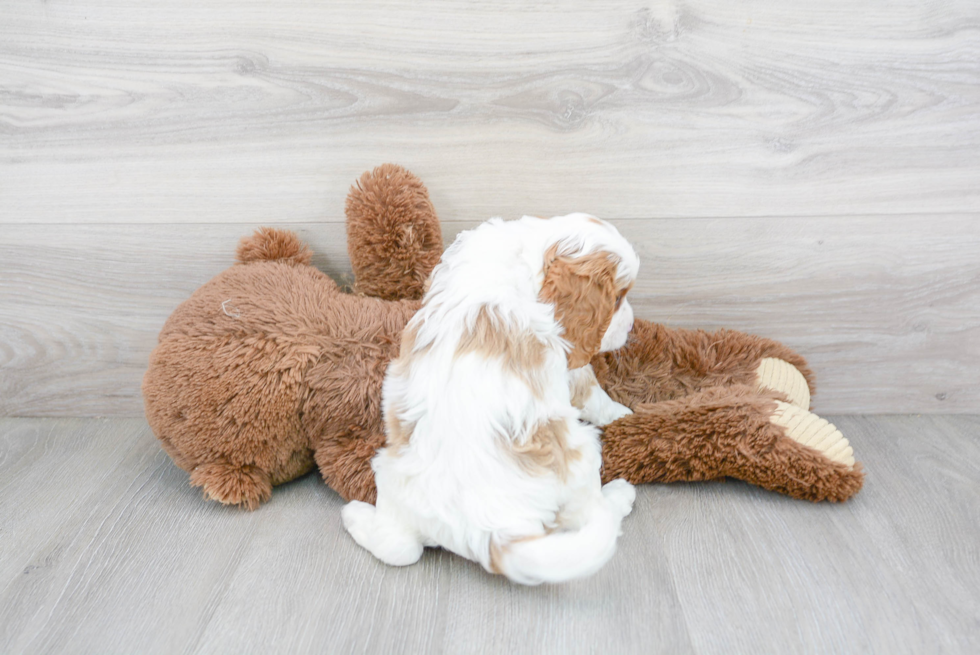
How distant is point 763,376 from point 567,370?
53 cm

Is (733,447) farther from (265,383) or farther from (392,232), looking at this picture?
(265,383)

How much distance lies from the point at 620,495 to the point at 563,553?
341mm

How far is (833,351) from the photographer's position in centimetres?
155

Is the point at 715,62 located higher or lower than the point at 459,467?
higher

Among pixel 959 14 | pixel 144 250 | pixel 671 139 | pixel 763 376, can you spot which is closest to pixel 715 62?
pixel 671 139

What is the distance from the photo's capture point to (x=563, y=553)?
→ 0.95 meters

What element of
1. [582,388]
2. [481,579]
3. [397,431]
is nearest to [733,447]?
[582,388]

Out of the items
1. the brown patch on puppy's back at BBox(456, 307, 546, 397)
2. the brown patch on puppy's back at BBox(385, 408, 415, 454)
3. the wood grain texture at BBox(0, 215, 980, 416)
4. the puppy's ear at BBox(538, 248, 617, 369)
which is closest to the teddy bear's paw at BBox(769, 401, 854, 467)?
the wood grain texture at BBox(0, 215, 980, 416)

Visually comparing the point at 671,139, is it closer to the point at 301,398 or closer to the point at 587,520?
the point at 587,520

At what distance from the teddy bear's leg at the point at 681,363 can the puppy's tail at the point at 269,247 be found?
0.70m

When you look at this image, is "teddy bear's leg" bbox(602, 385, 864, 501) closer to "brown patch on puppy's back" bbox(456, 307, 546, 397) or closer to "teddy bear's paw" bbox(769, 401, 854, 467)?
"teddy bear's paw" bbox(769, 401, 854, 467)

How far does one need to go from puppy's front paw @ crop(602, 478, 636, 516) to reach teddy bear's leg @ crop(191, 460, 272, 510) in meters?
0.67

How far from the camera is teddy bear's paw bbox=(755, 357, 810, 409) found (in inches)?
55.3

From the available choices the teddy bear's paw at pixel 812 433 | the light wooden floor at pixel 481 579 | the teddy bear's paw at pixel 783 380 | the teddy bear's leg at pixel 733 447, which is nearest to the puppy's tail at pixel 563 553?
the light wooden floor at pixel 481 579
